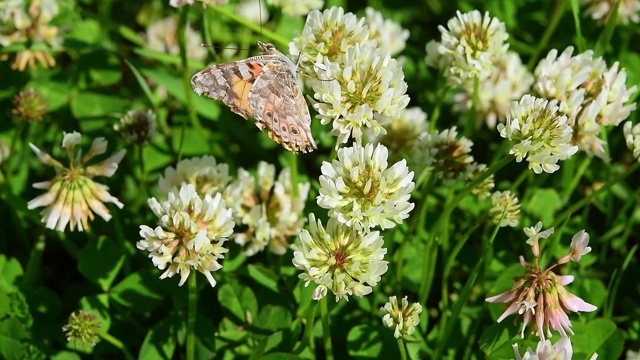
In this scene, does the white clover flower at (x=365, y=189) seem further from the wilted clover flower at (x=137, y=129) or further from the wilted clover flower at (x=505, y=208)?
the wilted clover flower at (x=137, y=129)

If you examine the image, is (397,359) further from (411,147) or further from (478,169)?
(411,147)

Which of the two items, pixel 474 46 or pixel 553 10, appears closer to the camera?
pixel 474 46

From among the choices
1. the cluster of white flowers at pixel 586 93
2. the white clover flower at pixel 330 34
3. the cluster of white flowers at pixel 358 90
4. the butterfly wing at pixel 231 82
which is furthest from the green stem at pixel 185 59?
the cluster of white flowers at pixel 586 93

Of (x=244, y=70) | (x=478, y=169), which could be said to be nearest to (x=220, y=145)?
(x=244, y=70)

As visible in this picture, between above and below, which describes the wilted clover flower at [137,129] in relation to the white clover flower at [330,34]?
below

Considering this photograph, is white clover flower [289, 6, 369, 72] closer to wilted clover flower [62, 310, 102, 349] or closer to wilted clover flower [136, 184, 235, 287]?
wilted clover flower [136, 184, 235, 287]

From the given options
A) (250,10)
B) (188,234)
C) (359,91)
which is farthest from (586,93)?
(250,10)
